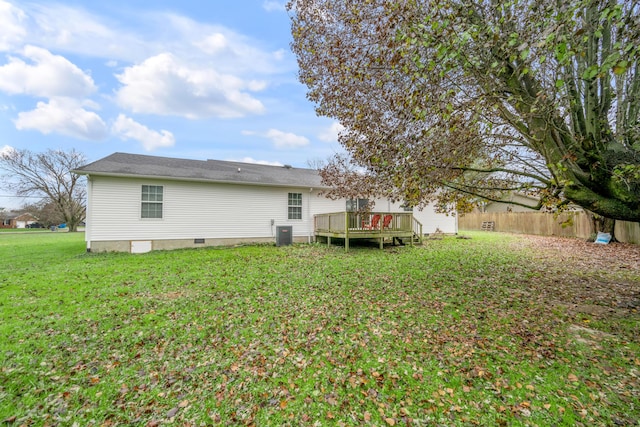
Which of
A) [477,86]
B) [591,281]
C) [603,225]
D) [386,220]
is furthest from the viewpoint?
[603,225]

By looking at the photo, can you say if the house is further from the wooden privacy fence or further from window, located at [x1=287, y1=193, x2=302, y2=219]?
the wooden privacy fence

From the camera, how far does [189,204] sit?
11.4 m

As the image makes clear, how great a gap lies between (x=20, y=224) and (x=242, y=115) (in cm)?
7366

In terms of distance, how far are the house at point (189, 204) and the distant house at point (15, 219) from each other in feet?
225

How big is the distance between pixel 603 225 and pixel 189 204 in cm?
1960

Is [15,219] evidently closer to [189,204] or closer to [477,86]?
[189,204]

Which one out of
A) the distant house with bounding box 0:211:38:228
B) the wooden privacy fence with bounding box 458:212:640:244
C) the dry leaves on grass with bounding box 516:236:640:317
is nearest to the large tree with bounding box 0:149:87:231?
the wooden privacy fence with bounding box 458:212:640:244

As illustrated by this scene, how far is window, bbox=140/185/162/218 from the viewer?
10.8 m

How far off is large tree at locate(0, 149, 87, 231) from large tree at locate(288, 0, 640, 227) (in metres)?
37.1

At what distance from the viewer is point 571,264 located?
8.28 meters

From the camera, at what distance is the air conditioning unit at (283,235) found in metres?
12.2

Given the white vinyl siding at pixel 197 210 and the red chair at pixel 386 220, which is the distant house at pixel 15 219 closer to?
the white vinyl siding at pixel 197 210

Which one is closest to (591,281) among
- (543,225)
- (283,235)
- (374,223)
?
(374,223)

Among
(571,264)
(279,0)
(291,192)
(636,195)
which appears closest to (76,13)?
(279,0)
